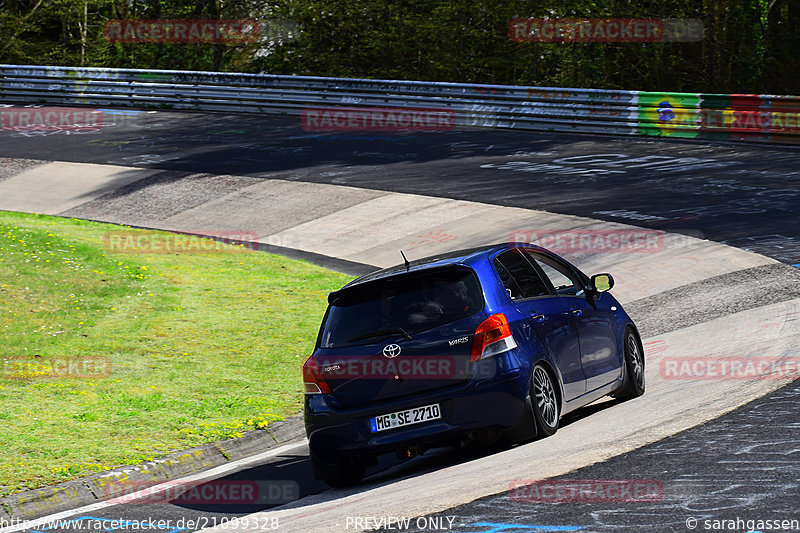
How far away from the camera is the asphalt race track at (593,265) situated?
6438 millimetres

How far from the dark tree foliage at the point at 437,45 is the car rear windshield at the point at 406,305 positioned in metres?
26.6

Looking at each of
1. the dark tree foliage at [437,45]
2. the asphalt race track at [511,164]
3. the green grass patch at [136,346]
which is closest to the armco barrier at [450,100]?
the asphalt race track at [511,164]

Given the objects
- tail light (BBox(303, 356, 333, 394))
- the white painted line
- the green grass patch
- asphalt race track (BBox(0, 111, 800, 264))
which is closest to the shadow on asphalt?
the white painted line

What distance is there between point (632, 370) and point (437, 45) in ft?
93.1

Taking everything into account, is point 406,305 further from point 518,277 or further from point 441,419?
point 518,277

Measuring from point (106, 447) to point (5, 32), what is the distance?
38366 millimetres

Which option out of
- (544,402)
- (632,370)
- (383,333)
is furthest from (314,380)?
(632,370)

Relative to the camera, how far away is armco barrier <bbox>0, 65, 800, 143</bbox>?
24906 mm

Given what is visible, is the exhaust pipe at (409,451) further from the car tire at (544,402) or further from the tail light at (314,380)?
the car tire at (544,402)

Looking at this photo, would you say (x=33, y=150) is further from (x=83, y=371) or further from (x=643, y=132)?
(x=83, y=371)

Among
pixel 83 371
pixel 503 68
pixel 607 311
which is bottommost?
pixel 83 371

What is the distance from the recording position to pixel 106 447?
9.38 metres

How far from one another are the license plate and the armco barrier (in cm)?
1827

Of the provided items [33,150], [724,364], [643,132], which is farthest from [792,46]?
[724,364]
